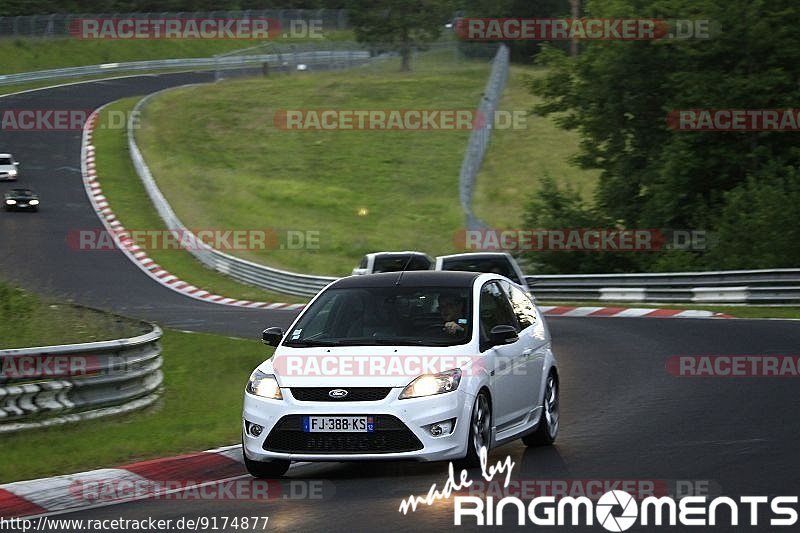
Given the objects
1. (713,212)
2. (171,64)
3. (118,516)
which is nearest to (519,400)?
(118,516)

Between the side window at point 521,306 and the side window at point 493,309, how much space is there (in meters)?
0.15

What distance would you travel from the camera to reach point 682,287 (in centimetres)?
3366

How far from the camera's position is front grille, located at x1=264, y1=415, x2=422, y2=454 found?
1038 cm

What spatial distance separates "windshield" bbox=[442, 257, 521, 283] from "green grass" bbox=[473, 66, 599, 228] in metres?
24.8

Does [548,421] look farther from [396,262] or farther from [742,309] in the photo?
A: [742,309]

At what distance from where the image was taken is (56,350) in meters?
13.3

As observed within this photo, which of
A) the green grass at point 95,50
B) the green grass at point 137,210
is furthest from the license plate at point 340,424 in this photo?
the green grass at point 95,50

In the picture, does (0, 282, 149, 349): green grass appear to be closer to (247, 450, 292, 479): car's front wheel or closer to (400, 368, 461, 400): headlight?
(247, 450, 292, 479): car's front wheel

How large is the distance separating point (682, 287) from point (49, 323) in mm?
19189

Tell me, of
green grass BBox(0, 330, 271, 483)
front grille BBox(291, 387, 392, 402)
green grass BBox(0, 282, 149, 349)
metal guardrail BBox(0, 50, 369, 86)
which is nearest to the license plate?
front grille BBox(291, 387, 392, 402)

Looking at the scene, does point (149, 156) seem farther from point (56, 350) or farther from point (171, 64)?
point (56, 350)

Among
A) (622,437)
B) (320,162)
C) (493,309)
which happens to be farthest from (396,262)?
(320,162)

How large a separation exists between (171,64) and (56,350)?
86.5m

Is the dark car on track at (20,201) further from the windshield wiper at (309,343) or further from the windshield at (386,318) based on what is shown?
the windshield wiper at (309,343)
